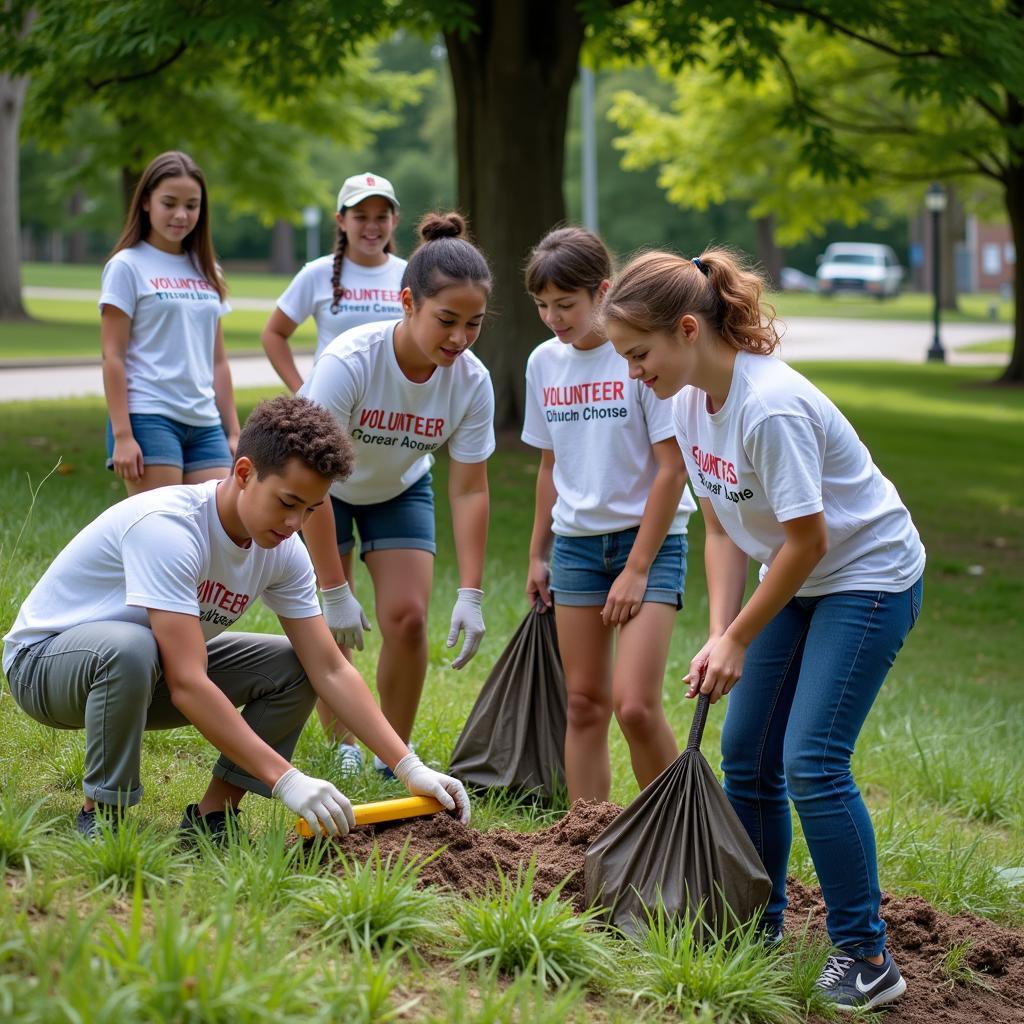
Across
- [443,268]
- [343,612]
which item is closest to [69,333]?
[343,612]

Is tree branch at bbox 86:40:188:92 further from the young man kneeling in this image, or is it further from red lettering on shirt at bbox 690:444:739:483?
red lettering on shirt at bbox 690:444:739:483

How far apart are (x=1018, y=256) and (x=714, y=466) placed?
2020cm

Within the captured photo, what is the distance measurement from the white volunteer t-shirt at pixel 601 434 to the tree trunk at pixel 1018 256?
1791 centimetres

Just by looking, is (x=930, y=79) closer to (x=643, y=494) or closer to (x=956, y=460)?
(x=956, y=460)

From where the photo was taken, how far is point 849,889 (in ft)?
11.0

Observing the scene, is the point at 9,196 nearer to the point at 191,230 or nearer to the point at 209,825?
the point at 191,230

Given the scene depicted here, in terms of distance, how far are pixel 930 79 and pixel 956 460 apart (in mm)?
4821

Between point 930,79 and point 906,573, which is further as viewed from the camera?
point 930,79

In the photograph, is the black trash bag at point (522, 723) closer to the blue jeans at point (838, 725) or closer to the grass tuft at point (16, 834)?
the blue jeans at point (838, 725)

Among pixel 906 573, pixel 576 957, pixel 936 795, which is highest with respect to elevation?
pixel 906 573

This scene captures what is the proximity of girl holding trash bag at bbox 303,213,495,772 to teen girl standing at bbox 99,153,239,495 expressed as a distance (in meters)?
1.23

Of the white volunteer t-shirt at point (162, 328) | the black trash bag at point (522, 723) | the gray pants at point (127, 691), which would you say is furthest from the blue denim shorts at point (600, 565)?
the white volunteer t-shirt at point (162, 328)

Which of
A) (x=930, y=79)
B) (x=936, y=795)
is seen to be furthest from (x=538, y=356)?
(x=930, y=79)

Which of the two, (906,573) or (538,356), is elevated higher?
(538,356)
